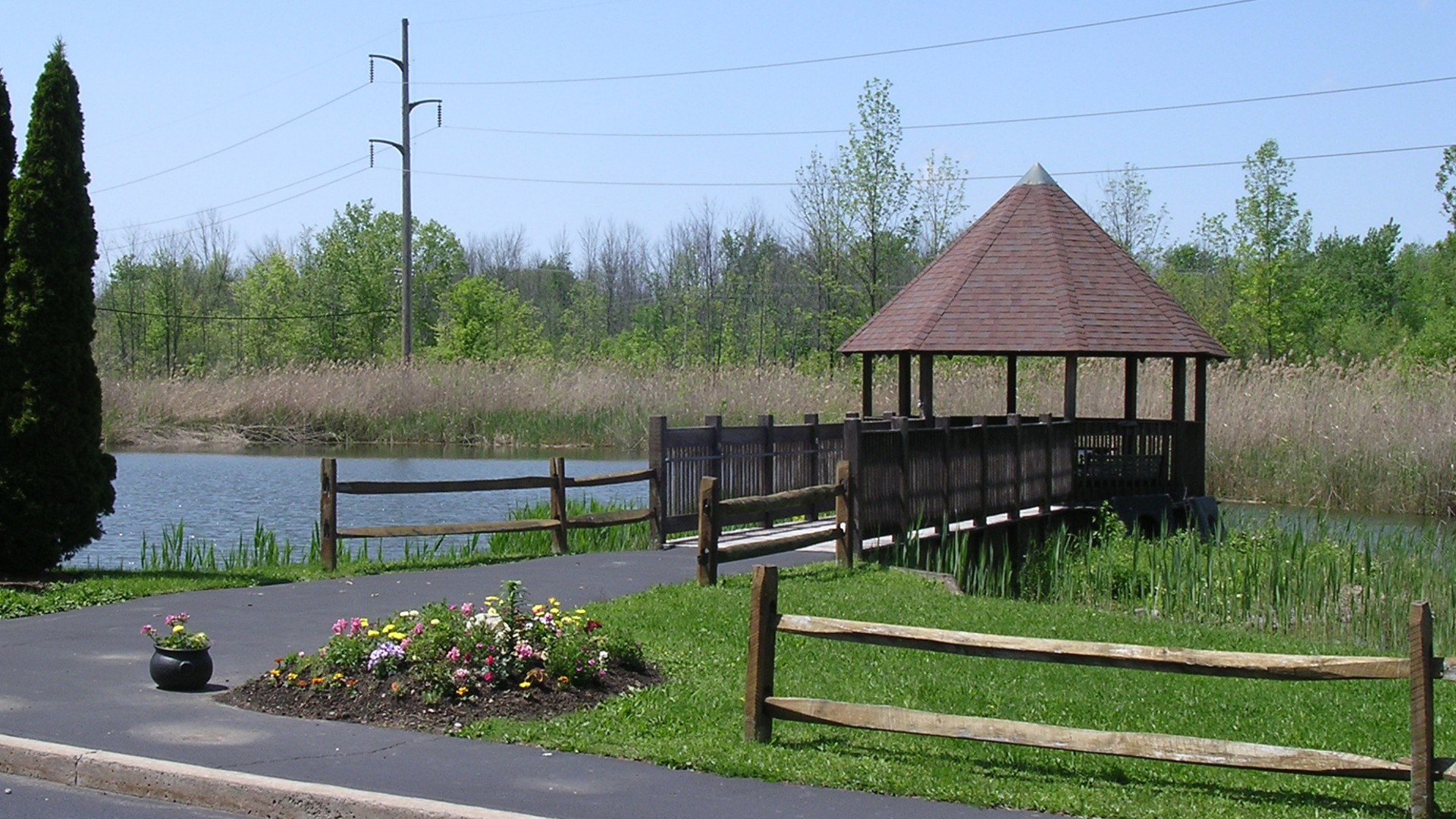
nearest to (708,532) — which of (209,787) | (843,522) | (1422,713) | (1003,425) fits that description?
(843,522)

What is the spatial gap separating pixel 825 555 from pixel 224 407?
31683mm

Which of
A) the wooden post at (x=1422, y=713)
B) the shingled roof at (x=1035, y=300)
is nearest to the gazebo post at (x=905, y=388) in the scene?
the shingled roof at (x=1035, y=300)

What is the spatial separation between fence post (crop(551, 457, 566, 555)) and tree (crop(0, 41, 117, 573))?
5029 millimetres

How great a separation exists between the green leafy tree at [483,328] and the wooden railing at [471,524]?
37738 mm

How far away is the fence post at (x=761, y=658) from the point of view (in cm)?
825

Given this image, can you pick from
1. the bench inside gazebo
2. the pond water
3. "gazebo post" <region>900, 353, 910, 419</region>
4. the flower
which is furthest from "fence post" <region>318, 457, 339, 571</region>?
"gazebo post" <region>900, 353, 910, 419</region>

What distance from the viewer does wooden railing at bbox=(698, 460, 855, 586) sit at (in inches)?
562

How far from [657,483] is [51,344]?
7014mm

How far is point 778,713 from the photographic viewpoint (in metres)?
8.22

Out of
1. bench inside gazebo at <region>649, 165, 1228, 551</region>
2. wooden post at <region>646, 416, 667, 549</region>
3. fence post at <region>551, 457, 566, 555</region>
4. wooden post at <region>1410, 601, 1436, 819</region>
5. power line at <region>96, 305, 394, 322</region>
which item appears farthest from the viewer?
power line at <region>96, 305, 394, 322</region>

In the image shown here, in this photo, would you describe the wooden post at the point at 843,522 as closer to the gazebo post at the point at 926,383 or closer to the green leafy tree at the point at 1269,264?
the gazebo post at the point at 926,383

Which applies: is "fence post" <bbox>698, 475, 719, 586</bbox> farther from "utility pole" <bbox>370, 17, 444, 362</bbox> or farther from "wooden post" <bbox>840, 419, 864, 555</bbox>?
"utility pole" <bbox>370, 17, 444, 362</bbox>

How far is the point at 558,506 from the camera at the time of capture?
58.3ft

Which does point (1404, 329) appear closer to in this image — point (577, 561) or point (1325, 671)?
point (577, 561)
